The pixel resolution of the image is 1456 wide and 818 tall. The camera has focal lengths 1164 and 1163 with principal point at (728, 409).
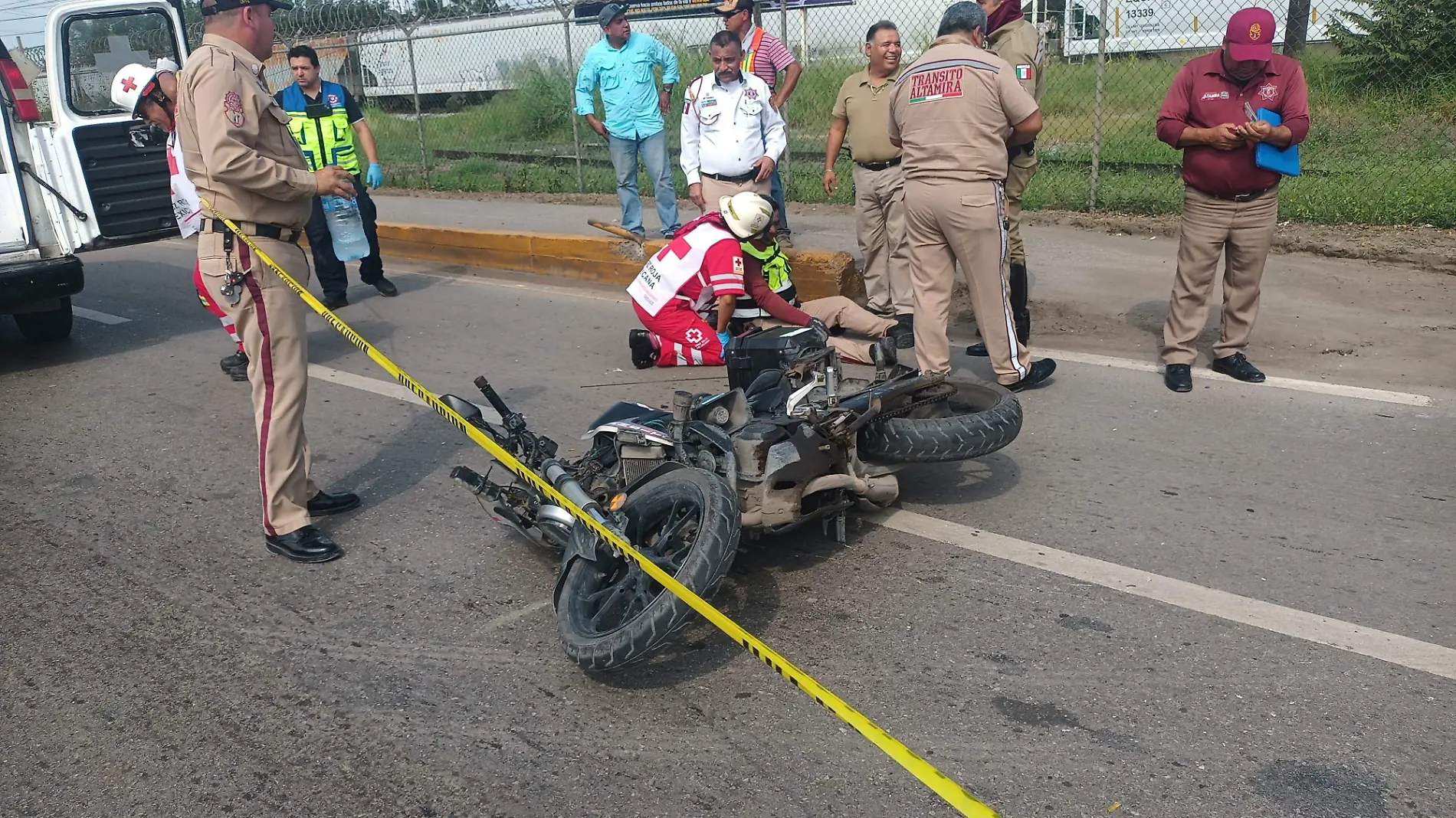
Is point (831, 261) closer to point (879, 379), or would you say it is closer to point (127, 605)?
point (879, 379)

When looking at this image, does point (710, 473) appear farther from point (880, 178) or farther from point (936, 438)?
point (880, 178)

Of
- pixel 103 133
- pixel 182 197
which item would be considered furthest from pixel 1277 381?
pixel 103 133

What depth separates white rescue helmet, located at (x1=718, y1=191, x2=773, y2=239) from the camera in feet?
20.2

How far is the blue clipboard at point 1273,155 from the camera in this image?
18.4 ft

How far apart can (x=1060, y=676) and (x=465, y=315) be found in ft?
20.4

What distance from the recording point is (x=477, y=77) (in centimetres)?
1809

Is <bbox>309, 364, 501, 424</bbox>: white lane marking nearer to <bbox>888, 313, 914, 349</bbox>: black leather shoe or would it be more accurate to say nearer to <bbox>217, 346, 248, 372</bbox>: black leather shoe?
<bbox>217, 346, 248, 372</bbox>: black leather shoe

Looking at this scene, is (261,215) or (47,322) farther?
(47,322)

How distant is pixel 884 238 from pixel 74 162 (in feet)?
17.6

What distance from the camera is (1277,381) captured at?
588cm

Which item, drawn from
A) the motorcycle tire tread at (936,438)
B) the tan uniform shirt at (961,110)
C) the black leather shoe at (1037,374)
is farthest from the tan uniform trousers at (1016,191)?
the motorcycle tire tread at (936,438)

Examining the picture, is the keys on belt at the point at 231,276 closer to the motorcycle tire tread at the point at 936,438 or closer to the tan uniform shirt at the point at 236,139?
the tan uniform shirt at the point at 236,139

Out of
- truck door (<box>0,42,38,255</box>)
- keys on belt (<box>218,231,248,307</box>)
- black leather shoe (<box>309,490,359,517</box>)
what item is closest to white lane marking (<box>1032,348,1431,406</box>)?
black leather shoe (<box>309,490,359,517</box>)

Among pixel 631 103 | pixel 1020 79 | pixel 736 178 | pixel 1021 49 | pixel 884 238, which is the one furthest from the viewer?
pixel 631 103
